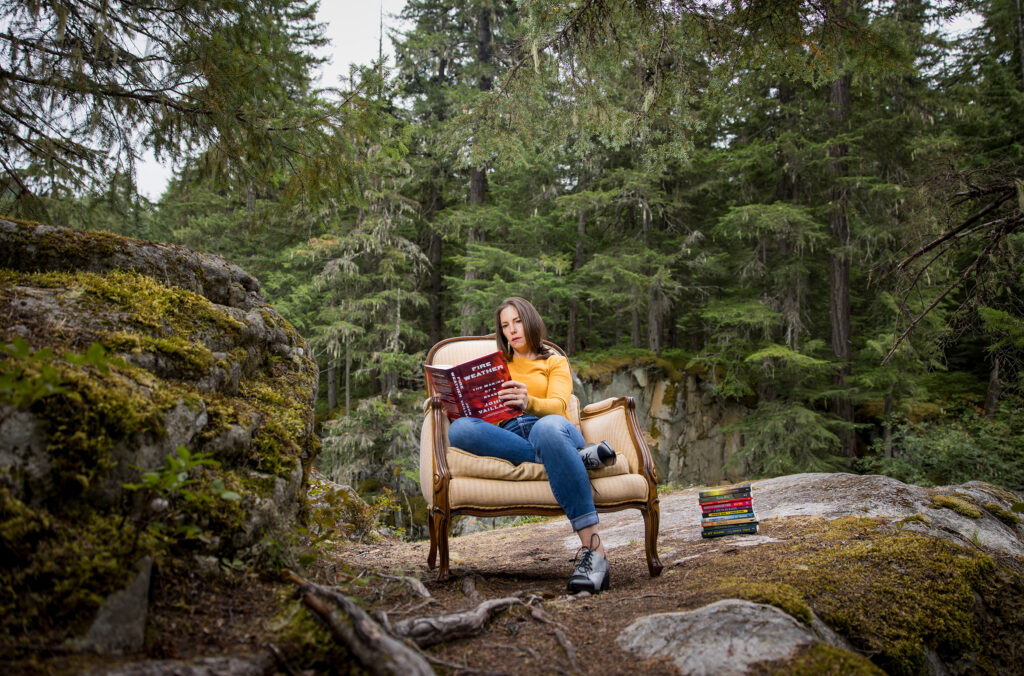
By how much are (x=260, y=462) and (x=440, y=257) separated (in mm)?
11488

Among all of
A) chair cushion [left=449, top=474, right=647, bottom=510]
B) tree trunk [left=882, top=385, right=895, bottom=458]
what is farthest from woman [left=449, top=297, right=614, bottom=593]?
tree trunk [left=882, top=385, right=895, bottom=458]

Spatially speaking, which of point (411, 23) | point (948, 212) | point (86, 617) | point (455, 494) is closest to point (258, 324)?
point (455, 494)

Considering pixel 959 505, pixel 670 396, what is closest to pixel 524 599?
pixel 959 505

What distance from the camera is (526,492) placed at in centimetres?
259

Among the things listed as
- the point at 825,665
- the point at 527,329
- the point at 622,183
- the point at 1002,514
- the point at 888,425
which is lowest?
the point at 888,425

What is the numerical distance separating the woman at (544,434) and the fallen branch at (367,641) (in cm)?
116

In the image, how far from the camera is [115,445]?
1406 millimetres

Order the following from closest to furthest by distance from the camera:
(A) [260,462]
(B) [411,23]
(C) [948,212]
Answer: (A) [260,462] < (C) [948,212] < (B) [411,23]

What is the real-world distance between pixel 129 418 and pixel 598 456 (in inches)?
74.0

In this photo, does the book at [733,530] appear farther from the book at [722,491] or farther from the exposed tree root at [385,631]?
the exposed tree root at [385,631]

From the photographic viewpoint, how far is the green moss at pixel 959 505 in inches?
121

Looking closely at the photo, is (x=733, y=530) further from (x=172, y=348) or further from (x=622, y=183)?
(x=622, y=183)

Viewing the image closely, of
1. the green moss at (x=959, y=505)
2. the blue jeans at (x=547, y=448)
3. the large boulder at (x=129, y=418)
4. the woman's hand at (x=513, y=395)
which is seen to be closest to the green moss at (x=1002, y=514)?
the green moss at (x=959, y=505)

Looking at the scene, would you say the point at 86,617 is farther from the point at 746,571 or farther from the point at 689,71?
the point at 689,71
